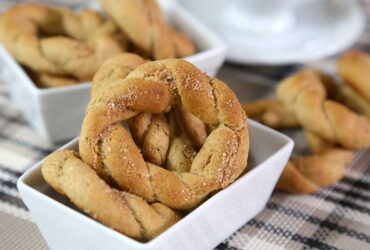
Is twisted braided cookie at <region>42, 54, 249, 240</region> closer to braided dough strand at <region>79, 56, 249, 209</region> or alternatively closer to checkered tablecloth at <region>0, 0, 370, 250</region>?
braided dough strand at <region>79, 56, 249, 209</region>

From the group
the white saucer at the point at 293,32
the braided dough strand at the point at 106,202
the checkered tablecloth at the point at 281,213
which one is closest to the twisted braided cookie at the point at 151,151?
the braided dough strand at the point at 106,202

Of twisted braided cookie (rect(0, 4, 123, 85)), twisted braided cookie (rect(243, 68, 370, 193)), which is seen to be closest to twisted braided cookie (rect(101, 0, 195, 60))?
twisted braided cookie (rect(0, 4, 123, 85))

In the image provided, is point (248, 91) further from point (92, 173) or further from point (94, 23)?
point (92, 173)

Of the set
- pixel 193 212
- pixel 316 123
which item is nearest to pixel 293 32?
pixel 316 123

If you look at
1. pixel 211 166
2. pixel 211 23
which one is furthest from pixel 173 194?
pixel 211 23

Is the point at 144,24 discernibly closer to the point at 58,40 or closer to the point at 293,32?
the point at 58,40

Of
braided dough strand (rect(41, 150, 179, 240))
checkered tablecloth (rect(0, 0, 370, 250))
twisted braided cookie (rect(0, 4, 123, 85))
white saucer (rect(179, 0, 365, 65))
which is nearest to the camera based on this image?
braided dough strand (rect(41, 150, 179, 240))
